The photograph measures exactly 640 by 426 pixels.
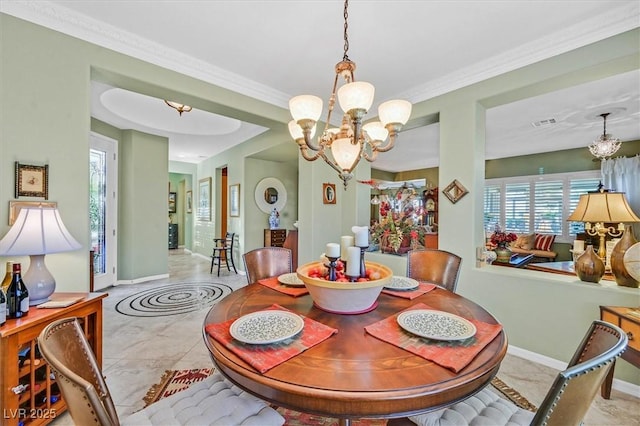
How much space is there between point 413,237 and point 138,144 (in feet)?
15.2

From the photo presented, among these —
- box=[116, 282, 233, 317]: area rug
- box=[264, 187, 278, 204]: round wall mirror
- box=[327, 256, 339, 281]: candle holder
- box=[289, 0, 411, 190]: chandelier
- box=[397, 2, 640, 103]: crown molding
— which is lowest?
box=[116, 282, 233, 317]: area rug

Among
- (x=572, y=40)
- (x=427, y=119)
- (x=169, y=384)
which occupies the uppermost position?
(x=572, y=40)

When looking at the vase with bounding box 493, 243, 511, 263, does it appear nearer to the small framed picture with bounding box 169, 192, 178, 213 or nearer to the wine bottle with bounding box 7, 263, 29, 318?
the wine bottle with bounding box 7, 263, 29, 318

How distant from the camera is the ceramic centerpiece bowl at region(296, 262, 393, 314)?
1.23 meters

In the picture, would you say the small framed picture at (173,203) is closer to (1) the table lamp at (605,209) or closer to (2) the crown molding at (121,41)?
(2) the crown molding at (121,41)

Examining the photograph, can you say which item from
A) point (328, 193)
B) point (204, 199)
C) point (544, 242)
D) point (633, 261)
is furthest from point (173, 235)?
point (544, 242)

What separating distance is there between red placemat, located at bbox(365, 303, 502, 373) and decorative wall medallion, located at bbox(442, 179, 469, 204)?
172cm

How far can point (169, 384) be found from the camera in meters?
1.96

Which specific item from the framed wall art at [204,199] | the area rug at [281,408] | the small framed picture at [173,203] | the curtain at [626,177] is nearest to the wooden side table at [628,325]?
the area rug at [281,408]

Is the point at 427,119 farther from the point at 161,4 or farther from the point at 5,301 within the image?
the point at 5,301

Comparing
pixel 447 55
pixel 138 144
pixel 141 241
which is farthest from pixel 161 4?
pixel 141 241

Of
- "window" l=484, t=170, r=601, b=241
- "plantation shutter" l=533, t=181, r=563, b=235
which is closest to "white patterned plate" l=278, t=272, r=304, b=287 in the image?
"window" l=484, t=170, r=601, b=241

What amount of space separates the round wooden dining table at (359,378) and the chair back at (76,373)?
32 centimetres

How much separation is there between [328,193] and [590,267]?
2709 mm
